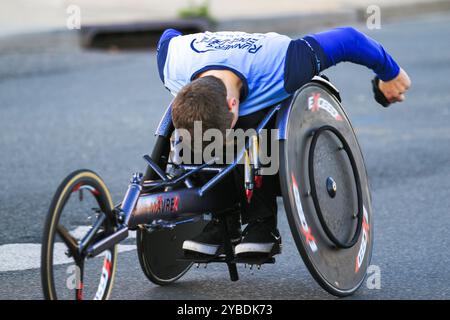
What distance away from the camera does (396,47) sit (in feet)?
46.8

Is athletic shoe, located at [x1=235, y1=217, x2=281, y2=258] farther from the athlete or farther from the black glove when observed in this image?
the black glove

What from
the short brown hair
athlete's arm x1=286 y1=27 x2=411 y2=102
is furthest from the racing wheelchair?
the short brown hair

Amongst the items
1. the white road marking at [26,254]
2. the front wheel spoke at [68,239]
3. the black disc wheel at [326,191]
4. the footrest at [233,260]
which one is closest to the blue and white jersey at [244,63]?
the black disc wheel at [326,191]

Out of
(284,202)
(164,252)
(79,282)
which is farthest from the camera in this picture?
(164,252)

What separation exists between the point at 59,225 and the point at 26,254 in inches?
72.5

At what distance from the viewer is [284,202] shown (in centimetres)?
477

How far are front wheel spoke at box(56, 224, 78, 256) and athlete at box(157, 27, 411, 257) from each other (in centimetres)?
65

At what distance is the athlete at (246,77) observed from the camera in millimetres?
4707

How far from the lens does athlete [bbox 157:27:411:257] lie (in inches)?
185

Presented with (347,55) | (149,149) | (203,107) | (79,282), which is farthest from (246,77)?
(149,149)

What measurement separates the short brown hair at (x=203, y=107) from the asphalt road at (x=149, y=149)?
989mm

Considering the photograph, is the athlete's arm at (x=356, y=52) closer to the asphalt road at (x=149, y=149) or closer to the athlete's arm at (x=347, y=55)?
the athlete's arm at (x=347, y=55)

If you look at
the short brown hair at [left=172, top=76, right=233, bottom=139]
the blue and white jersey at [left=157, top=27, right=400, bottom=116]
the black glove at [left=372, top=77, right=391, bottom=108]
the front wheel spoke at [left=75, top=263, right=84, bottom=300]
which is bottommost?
the front wheel spoke at [left=75, top=263, right=84, bottom=300]

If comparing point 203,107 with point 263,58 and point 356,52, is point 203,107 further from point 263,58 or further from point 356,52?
point 356,52
